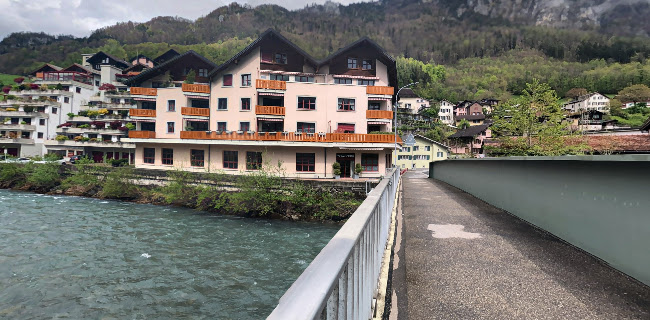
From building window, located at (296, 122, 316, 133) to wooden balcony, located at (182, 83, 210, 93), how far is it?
12.5 metres

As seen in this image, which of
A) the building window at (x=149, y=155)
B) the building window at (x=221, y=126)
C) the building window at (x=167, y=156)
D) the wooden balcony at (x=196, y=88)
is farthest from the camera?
the building window at (x=149, y=155)

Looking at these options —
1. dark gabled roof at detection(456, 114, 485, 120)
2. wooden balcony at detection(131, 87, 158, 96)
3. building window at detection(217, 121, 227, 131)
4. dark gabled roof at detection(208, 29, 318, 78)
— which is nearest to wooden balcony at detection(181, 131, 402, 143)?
building window at detection(217, 121, 227, 131)


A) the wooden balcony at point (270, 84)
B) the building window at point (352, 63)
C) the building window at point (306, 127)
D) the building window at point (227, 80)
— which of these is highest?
the building window at point (352, 63)

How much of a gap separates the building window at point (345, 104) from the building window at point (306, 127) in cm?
343

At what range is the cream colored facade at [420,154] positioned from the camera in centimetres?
7156

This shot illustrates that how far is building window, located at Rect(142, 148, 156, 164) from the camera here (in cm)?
4050

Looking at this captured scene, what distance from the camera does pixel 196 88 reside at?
131ft

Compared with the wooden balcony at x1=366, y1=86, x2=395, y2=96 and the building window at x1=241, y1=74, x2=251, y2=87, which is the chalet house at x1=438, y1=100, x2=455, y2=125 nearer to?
the wooden balcony at x1=366, y1=86, x2=395, y2=96

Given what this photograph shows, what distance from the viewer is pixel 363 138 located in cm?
3353

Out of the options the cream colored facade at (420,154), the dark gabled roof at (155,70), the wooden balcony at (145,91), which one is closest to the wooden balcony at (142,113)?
the wooden balcony at (145,91)

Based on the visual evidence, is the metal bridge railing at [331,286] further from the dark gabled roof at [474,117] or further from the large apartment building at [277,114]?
the dark gabled roof at [474,117]

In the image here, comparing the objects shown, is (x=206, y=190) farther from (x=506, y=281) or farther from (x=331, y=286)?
(x=331, y=286)

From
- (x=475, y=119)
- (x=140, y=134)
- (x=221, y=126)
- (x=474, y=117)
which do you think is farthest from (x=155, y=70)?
(x=474, y=117)

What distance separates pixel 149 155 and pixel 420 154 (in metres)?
51.8
